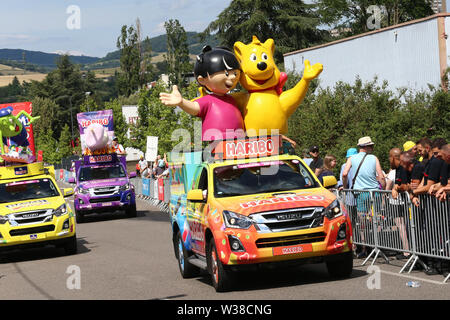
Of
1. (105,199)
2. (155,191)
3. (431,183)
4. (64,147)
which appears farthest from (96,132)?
(64,147)

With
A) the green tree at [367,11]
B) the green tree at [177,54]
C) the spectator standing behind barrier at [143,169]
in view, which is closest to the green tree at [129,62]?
the green tree at [177,54]

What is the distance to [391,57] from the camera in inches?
1309

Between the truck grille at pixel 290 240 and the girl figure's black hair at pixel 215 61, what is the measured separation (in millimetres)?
3994

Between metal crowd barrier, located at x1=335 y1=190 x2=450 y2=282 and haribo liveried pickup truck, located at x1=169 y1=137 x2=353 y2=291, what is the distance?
597 mm

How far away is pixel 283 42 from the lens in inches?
2125

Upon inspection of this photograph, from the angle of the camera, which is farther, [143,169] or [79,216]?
[143,169]

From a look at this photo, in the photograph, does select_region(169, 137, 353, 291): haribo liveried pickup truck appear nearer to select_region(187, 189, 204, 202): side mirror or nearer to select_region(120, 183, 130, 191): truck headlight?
select_region(187, 189, 204, 202): side mirror

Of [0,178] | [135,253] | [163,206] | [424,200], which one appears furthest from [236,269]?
[163,206]

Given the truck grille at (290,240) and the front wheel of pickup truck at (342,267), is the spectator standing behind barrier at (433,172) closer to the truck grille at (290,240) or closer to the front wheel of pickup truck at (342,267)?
the front wheel of pickup truck at (342,267)

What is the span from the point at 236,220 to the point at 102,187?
17.0 meters

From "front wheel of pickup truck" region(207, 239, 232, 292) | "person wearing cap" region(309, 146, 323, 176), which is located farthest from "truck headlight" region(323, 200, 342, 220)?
"person wearing cap" region(309, 146, 323, 176)

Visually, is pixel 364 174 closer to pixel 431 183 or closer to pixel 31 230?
pixel 431 183
